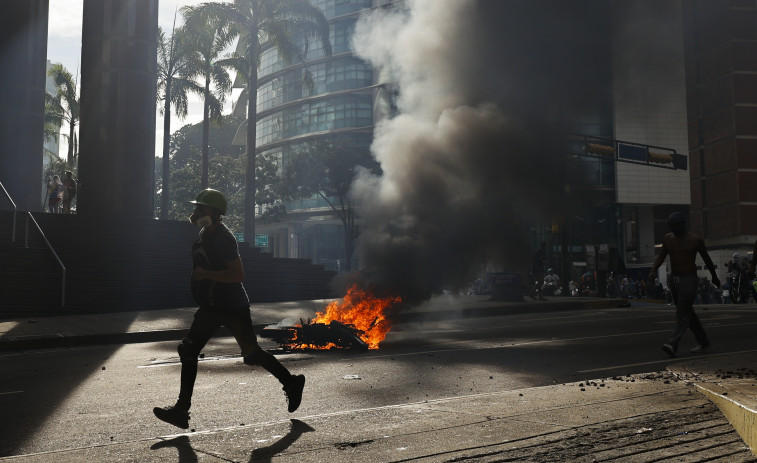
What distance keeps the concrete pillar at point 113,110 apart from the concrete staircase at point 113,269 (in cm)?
230

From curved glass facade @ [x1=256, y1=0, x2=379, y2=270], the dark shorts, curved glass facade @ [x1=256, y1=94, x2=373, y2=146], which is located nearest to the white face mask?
the dark shorts

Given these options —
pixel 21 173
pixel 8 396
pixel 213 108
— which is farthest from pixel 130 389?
pixel 213 108

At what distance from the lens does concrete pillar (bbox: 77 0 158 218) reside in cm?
2358

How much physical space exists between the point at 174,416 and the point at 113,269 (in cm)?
1413

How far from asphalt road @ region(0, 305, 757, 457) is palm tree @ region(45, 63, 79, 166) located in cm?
3768

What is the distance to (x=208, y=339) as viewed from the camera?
5.16m

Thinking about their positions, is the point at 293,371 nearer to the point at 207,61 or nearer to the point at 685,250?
the point at 685,250

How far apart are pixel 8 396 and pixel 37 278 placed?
1076 cm

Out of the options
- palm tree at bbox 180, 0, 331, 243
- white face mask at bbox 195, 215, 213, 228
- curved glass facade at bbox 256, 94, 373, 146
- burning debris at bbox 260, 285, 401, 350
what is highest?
curved glass facade at bbox 256, 94, 373, 146

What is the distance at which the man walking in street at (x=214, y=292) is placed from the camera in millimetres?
5203

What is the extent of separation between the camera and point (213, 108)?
40812 millimetres

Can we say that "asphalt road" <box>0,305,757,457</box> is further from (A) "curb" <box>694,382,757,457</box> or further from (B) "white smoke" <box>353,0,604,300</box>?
(B) "white smoke" <box>353,0,604,300</box>

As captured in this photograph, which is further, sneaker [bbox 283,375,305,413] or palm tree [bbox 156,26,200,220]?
palm tree [bbox 156,26,200,220]

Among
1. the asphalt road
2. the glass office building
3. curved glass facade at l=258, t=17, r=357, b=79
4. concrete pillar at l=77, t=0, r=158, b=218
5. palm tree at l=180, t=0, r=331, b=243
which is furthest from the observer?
the glass office building
